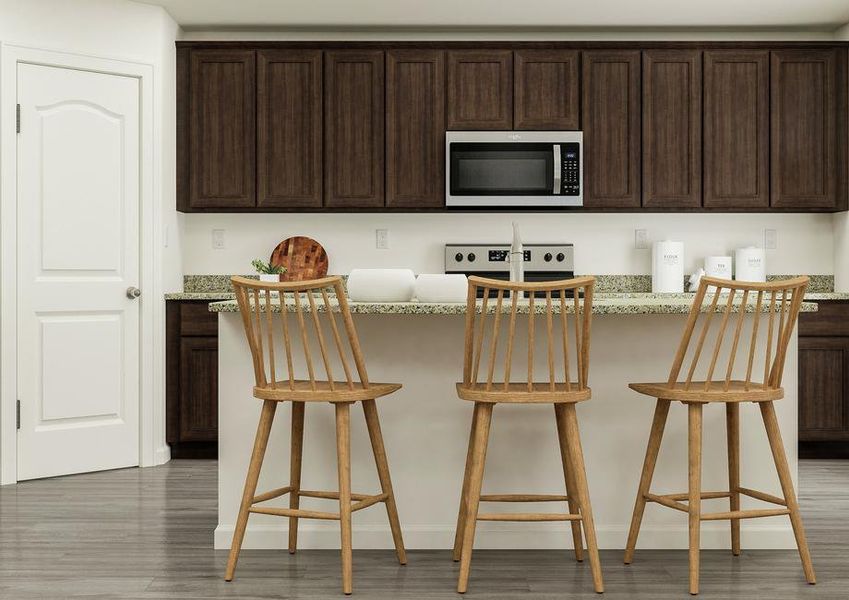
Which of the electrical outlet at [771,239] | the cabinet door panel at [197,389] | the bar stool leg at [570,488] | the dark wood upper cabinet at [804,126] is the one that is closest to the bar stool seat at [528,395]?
the bar stool leg at [570,488]

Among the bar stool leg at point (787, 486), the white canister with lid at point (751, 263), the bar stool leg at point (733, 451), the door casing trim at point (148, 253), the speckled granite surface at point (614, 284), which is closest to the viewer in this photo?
the bar stool leg at point (787, 486)

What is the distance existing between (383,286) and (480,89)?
7.34 ft

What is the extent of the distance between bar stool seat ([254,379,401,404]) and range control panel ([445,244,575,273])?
2.34 metres

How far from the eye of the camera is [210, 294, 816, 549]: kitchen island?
2.84 m

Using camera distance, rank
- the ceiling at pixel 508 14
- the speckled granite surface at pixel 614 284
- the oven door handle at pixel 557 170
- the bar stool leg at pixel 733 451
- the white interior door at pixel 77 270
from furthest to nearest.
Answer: the speckled granite surface at pixel 614 284
the oven door handle at pixel 557 170
the ceiling at pixel 508 14
the white interior door at pixel 77 270
the bar stool leg at pixel 733 451

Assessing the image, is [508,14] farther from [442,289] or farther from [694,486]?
[694,486]

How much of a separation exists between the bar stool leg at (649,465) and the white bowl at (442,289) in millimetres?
729

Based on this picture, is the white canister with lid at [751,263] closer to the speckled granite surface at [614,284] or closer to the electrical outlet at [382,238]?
→ the speckled granite surface at [614,284]

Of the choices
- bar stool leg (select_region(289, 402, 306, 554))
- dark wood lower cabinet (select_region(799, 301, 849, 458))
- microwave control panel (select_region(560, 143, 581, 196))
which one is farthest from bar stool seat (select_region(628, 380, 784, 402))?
microwave control panel (select_region(560, 143, 581, 196))

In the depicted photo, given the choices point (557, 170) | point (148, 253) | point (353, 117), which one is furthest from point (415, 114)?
point (148, 253)

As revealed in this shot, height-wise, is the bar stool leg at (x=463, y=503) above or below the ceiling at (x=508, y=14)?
below

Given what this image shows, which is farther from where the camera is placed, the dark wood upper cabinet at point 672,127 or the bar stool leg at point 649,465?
the dark wood upper cabinet at point 672,127

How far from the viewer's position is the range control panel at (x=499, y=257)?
483cm

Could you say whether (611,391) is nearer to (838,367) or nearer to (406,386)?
(406,386)
